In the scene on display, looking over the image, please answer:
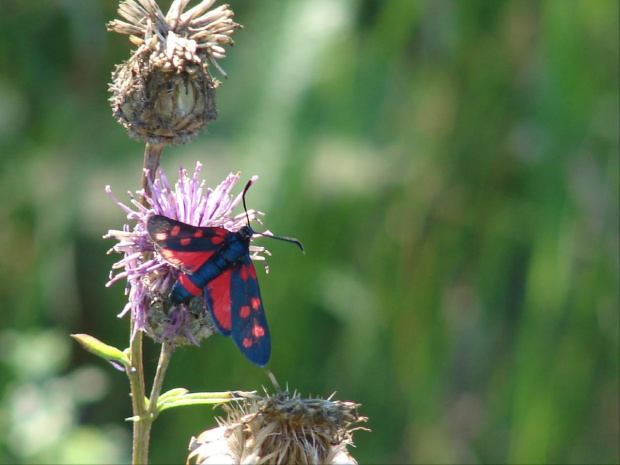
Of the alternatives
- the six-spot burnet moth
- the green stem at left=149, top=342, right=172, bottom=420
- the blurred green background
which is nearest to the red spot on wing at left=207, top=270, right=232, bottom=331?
the six-spot burnet moth

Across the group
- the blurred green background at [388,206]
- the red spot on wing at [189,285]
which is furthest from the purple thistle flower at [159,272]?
the blurred green background at [388,206]

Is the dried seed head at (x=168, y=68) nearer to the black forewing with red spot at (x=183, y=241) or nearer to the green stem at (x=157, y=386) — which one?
the black forewing with red spot at (x=183, y=241)

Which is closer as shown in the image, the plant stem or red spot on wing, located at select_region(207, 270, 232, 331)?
the plant stem

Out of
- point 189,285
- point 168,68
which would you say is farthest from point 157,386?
point 168,68

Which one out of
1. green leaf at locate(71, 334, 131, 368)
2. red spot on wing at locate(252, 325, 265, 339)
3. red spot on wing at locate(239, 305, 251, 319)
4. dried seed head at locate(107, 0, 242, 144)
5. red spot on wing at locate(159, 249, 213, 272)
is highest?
dried seed head at locate(107, 0, 242, 144)

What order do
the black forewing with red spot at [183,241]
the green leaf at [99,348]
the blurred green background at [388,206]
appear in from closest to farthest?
the green leaf at [99,348] < the black forewing with red spot at [183,241] < the blurred green background at [388,206]

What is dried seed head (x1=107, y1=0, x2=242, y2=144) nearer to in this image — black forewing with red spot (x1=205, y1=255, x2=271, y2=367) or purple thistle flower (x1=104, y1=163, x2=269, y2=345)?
purple thistle flower (x1=104, y1=163, x2=269, y2=345)

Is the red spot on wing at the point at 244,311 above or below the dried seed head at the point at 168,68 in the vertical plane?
below

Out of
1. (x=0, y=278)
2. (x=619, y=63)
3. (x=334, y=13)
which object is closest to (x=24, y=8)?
(x=0, y=278)
